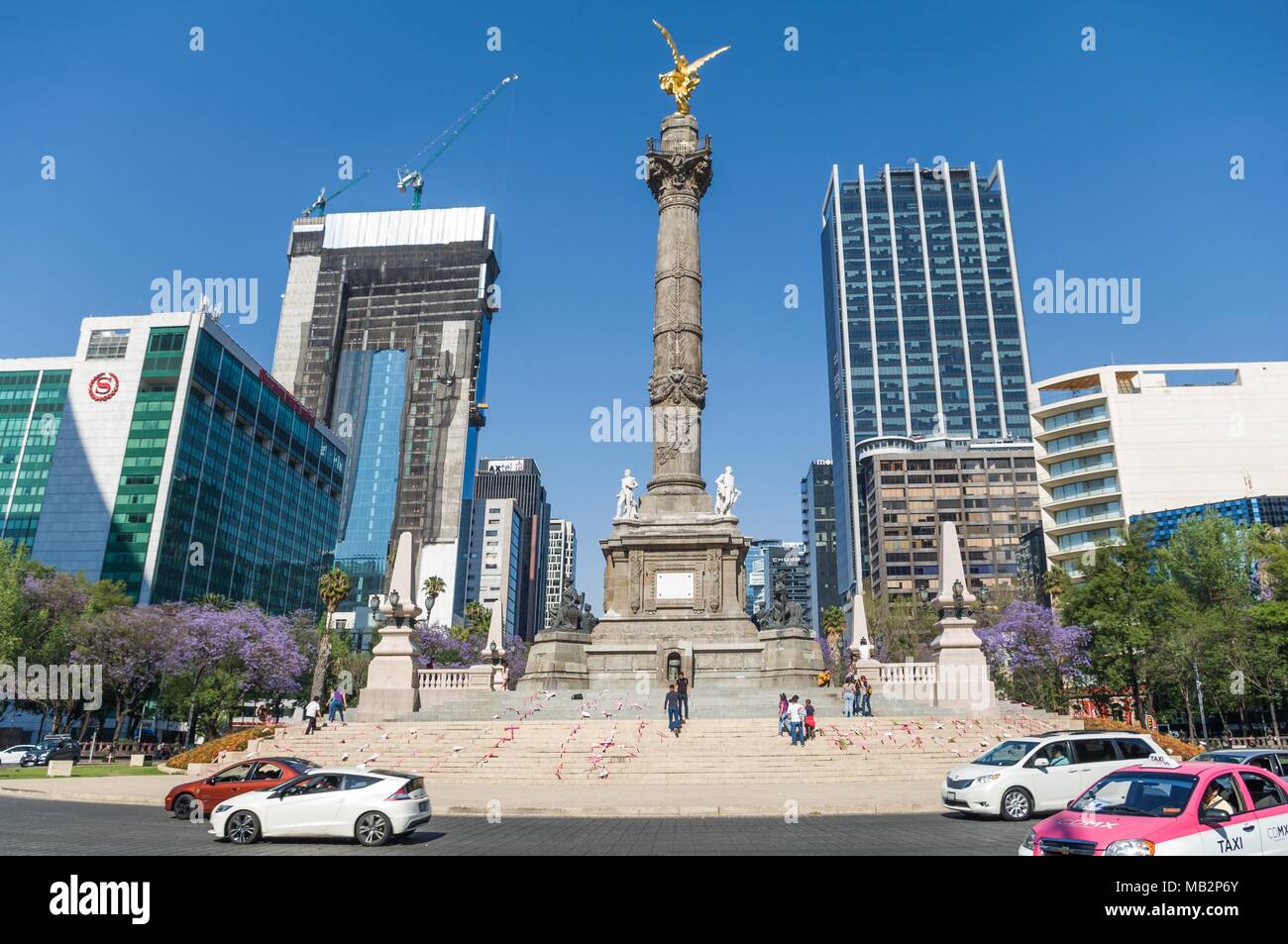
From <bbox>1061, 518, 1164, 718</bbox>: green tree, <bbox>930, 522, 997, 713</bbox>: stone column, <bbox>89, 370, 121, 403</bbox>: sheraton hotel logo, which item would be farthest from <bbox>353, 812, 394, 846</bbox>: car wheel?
<bbox>89, 370, 121, 403</bbox>: sheraton hotel logo

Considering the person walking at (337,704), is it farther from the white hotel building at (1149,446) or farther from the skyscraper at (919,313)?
the skyscraper at (919,313)

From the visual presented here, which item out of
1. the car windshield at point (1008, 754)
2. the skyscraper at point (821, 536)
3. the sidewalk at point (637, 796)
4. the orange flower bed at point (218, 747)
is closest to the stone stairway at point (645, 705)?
the orange flower bed at point (218, 747)

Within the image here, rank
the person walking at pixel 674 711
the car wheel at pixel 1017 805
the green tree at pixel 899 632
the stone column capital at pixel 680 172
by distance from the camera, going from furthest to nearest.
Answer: the green tree at pixel 899 632, the stone column capital at pixel 680 172, the person walking at pixel 674 711, the car wheel at pixel 1017 805

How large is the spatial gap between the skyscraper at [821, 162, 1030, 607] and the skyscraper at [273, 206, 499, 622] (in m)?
76.0

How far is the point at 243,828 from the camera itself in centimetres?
1245

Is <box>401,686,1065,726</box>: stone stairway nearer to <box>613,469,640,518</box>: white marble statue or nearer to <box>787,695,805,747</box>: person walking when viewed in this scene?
<box>787,695,805,747</box>: person walking

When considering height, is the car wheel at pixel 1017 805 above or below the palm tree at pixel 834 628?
below

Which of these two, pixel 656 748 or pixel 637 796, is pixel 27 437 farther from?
pixel 637 796

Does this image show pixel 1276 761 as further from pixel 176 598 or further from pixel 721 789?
pixel 176 598

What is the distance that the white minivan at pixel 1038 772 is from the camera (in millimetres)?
14859

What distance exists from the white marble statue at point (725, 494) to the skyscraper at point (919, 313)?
126 m

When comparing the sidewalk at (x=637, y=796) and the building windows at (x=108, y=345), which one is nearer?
the sidewalk at (x=637, y=796)
